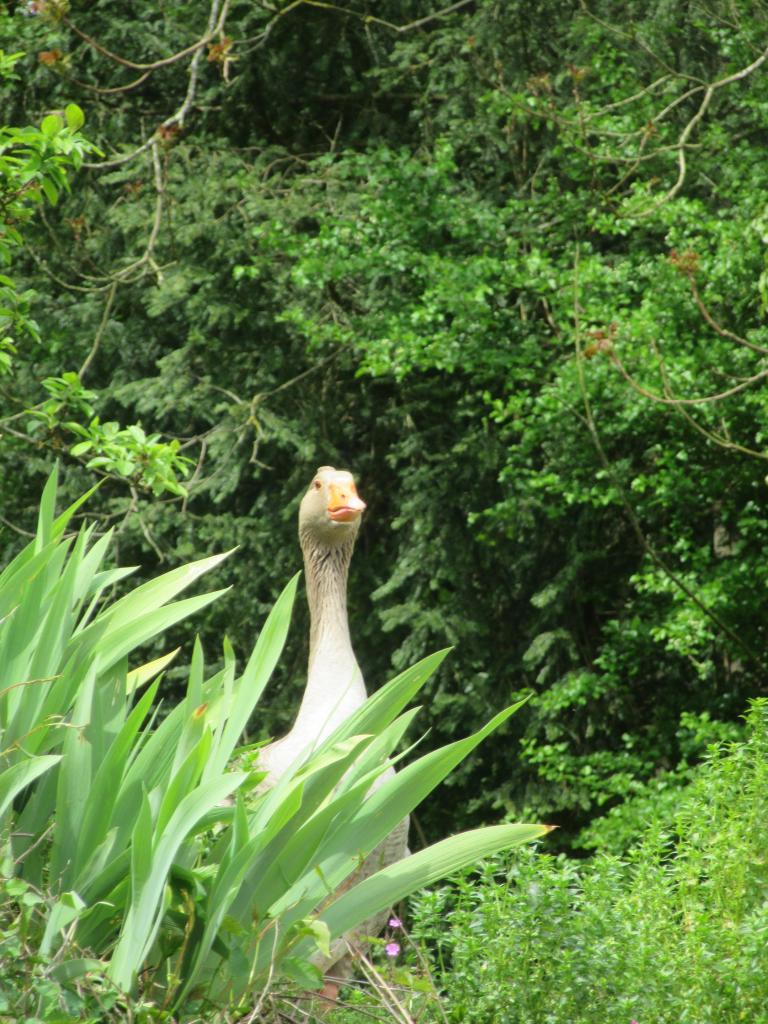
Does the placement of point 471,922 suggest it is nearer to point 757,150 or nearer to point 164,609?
point 164,609

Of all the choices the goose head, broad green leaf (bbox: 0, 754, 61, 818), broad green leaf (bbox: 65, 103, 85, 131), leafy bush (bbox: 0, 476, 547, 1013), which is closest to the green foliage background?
the goose head

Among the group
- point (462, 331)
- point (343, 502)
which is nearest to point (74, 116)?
point (343, 502)

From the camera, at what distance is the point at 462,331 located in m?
8.56

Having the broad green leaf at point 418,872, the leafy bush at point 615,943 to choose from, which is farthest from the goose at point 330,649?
the broad green leaf at point 418,872

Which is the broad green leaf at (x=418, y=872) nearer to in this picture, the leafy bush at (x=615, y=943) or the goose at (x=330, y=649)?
the leafy bush at (x=615, y=943)

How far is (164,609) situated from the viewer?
10.6 ft

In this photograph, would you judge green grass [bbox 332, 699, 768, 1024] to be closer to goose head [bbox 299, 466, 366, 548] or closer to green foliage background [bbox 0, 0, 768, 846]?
goose head [bbox 299, 466, 366, 548]

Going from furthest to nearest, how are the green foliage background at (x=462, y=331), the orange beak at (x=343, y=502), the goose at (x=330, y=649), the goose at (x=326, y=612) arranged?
the green foliage background at (x=462, y=331) → the orange beak at (x=343, y=502) → the goose at (x=326, y=612) → the goose at (x=330, y=649)

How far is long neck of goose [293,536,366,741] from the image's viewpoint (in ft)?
14.9

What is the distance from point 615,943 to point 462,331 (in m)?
5.27

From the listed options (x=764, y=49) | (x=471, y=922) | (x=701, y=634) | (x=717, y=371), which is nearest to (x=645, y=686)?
(x=701, y=634)

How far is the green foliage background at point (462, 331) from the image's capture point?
26.6ft

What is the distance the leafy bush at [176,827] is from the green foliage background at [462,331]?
4.67m

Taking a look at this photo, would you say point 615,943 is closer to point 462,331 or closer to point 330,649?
point 330,649
